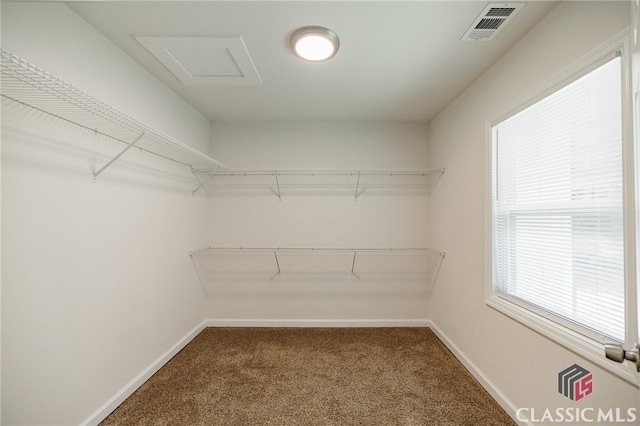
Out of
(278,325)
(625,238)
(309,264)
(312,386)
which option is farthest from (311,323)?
(625,238)

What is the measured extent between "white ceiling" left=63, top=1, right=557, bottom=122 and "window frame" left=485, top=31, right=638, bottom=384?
1.32 ft

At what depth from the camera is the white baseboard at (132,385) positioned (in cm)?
153

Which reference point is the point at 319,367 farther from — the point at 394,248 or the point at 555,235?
the point at 555,235

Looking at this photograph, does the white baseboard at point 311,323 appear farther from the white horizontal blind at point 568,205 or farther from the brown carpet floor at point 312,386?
the white horizontal blind at point 568,205

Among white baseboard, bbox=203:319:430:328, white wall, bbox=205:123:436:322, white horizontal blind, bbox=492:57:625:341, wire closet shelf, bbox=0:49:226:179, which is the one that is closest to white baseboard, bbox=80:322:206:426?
white baseboard, bbox=203:319:430:328

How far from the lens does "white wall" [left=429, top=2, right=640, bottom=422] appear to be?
1.18 meters

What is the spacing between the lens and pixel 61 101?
1.22 meters

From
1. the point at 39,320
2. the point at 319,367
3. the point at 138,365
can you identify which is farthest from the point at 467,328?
the point at 39,320

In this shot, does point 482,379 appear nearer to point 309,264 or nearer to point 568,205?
point 568,205

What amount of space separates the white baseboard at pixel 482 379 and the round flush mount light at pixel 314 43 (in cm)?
250

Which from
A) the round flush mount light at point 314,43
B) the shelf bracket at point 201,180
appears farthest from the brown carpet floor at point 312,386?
the round flush mount light at point 314,43

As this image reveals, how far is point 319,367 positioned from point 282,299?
0.99m

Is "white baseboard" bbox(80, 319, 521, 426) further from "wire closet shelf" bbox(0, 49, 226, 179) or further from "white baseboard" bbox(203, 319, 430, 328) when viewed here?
"wire closet shelf" bbox(0, 49, 226, 179)

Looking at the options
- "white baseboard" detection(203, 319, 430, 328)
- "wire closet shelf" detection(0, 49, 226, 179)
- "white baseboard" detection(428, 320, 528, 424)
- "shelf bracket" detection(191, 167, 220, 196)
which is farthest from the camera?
"white baseboard" detection(203, 319, 430, 328)
